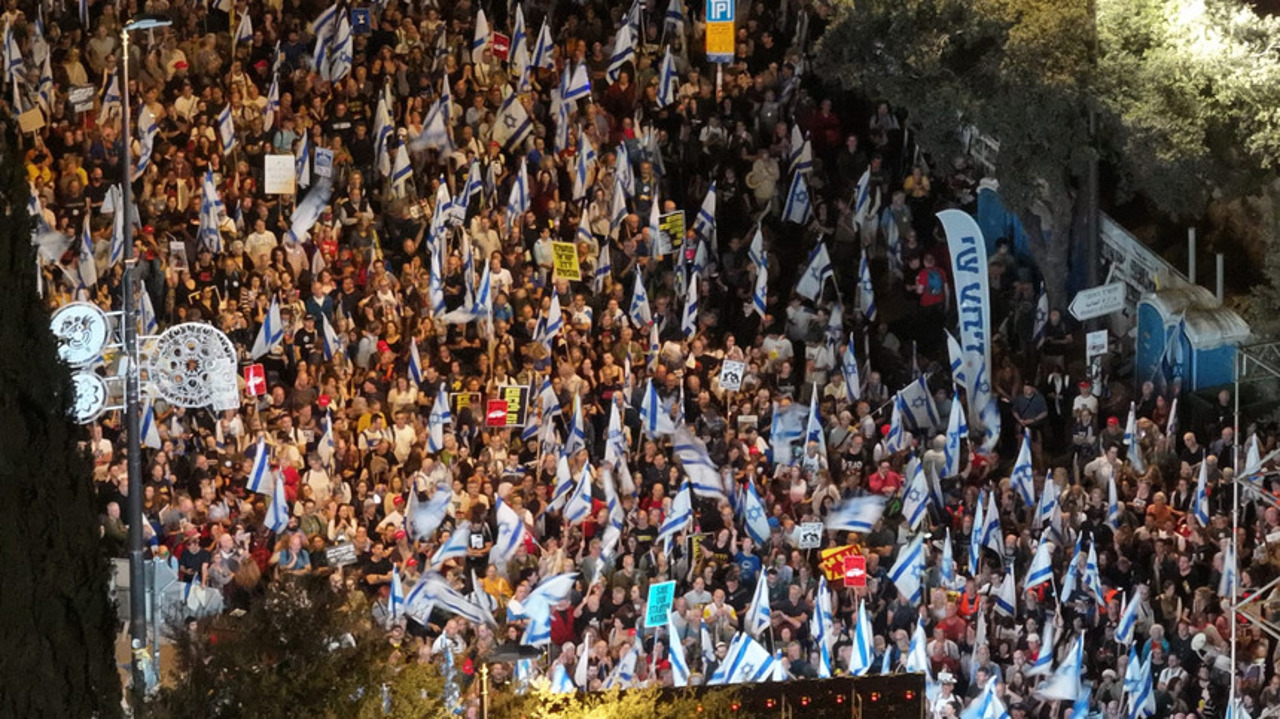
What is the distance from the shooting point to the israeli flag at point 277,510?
3064cm

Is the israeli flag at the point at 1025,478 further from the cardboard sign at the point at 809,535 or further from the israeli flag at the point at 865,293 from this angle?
the israeli flag at the point at 865,293

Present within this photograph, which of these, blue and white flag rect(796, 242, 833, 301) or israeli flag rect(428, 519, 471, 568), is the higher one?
blue and white flag rect(796, 242, 833, 301)

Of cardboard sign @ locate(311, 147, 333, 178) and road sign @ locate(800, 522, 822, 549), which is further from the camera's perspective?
cardboard sign @ locate(311, 147, 333, 178)

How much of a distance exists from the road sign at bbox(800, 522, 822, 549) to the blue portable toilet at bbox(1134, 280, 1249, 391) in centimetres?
489

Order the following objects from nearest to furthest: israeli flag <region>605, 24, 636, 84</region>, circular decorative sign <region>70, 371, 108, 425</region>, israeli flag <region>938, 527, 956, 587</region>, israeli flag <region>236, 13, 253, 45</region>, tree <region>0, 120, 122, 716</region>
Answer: tree <region>0, 120, 122, 716</region> < circular decorative sign <region>70, 371, 108, 425</region> < israeli flag <region>938, 527, 956, 587</region> < israeli flag <region>236, 13, 253, 45</region> < israeli flag <region>605, 24, 636, 84</region>

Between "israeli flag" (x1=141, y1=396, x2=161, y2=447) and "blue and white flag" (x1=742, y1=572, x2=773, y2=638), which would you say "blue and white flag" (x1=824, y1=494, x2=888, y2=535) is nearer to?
→ "blue and white flag" (x1=742, y1=572, x2=773, y2=638)

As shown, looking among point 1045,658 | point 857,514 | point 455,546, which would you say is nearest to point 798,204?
point 857,514

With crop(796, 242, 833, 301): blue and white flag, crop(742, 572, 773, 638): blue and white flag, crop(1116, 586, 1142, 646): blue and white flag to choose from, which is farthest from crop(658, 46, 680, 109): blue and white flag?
crop(1116, 586, 1142, 646): blue and white flag

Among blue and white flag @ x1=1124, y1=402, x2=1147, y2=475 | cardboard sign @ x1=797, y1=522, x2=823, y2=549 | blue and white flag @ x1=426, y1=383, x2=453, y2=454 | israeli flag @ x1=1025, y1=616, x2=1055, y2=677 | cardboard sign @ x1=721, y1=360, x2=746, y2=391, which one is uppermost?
cardboard sign @ x1=721, y1=360, x2=746, y2=391

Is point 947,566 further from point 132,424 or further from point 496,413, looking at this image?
point 132,424

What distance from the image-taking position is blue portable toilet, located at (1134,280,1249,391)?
33219 millimetres

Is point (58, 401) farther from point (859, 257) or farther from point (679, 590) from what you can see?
point (859, 257)

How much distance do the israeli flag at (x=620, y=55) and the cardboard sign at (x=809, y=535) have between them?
8.12 metres

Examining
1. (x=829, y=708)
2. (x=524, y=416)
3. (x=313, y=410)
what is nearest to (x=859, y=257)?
(x=524, y=416)
